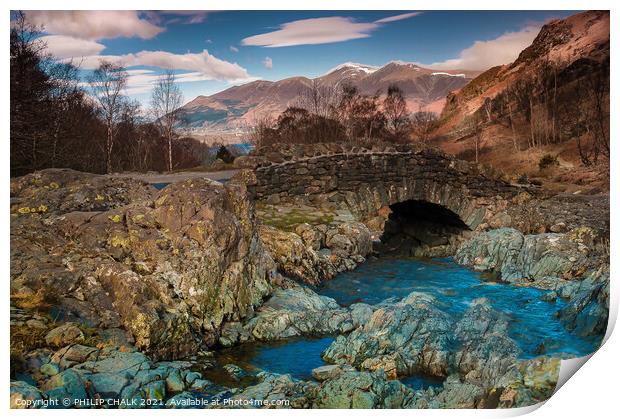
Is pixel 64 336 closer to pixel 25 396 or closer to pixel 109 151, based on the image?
pixel 25 396

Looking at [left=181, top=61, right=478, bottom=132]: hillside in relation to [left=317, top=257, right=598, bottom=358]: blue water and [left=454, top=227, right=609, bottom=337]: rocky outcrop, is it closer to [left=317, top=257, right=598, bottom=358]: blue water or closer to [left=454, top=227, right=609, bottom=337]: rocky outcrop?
[left=317, top=257, right=598, bottom=358]: blue water

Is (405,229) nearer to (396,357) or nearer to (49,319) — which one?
(396,357)

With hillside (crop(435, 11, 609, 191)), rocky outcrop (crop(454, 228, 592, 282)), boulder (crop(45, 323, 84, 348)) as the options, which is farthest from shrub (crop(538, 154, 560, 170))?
boulder (crop(45, 323, 84, 348))

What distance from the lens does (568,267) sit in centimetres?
977

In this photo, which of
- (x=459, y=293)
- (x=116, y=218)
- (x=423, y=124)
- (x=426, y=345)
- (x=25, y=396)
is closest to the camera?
(x=25, y=396)

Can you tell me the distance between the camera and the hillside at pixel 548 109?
8.20 m

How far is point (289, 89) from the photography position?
918 cm

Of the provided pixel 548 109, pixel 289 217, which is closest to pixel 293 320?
pixel 289 217

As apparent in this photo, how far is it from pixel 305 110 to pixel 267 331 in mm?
5866

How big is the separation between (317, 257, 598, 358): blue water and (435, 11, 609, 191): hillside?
2290 millimetres

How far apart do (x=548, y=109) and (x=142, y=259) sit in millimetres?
7892

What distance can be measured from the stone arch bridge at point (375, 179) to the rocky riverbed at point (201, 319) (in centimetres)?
382

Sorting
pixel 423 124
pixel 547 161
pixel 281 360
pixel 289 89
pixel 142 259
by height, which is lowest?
pixel 281 360
